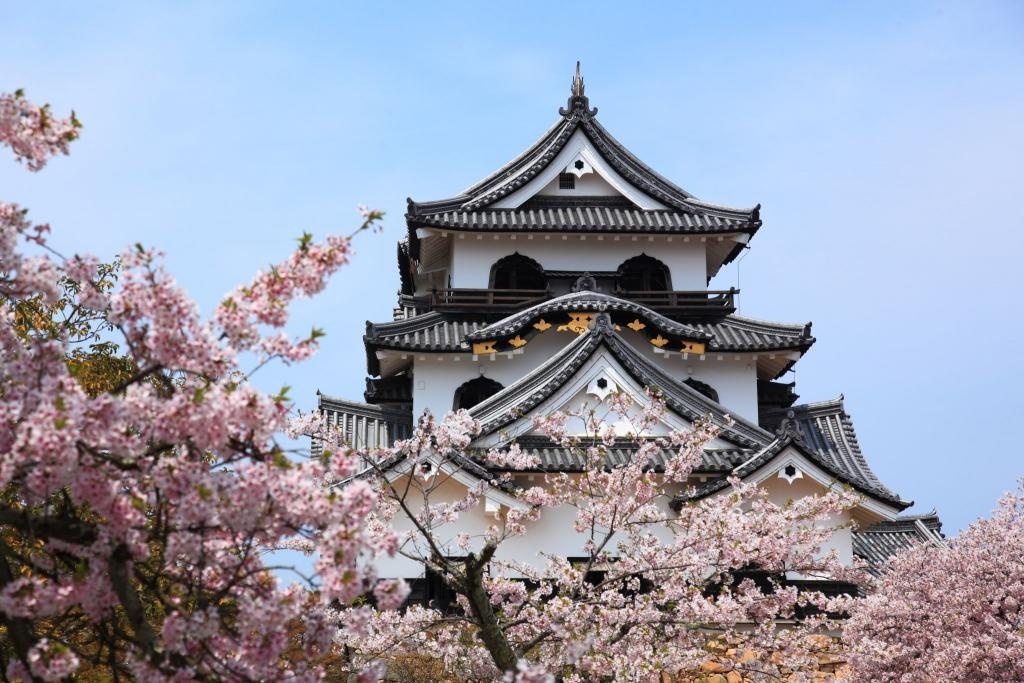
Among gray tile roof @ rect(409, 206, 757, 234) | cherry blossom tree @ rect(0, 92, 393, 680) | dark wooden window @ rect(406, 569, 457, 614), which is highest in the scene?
gray tile roof @ rect(409, 206, 757, 234)

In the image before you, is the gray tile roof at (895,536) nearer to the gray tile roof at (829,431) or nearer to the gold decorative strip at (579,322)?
the gray tile roof at (829,431)

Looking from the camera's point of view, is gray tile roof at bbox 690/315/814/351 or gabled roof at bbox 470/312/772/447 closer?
gabled roof at bbox 470/312/772/447

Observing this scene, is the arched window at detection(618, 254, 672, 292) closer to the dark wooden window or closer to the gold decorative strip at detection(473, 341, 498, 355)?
the gold decorative strip at detection(473, 341, 498, 355)

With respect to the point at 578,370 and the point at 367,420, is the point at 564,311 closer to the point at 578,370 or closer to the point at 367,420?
the point at 578,370

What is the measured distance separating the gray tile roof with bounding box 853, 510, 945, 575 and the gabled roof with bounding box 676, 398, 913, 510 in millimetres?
1428

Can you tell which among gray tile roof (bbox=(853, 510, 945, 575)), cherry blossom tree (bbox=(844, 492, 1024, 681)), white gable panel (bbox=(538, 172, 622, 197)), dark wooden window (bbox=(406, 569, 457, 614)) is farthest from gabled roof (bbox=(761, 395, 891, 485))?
dark wooden window (bbox=(406, 569, 457, 614))

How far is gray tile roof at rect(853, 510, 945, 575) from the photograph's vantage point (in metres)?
20.1

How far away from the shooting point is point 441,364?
20500 millimetres

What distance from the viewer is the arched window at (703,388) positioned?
817 inches

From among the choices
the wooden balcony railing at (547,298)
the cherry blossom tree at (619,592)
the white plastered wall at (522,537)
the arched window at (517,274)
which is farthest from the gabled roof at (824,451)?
the arched window at (517,274)

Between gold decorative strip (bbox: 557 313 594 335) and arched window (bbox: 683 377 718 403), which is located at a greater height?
gold decorative strip (bbox: 557 313 594 335)

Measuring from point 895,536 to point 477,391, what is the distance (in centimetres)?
835

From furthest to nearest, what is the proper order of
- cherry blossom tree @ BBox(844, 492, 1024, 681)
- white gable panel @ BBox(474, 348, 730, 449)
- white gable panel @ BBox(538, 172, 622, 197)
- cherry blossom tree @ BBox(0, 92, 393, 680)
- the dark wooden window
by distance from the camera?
white gable panel @ BBox(538, 172, 622, 197) < white gable panel @ BBox(474, 348, 730, 449) < the dark wooden window < cherry blossom tree @ BBox(844, 492, 1024, 681) < cherry blossom tree @ BBox(0, 92, 393, 680)

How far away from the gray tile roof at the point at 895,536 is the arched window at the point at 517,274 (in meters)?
7.74
